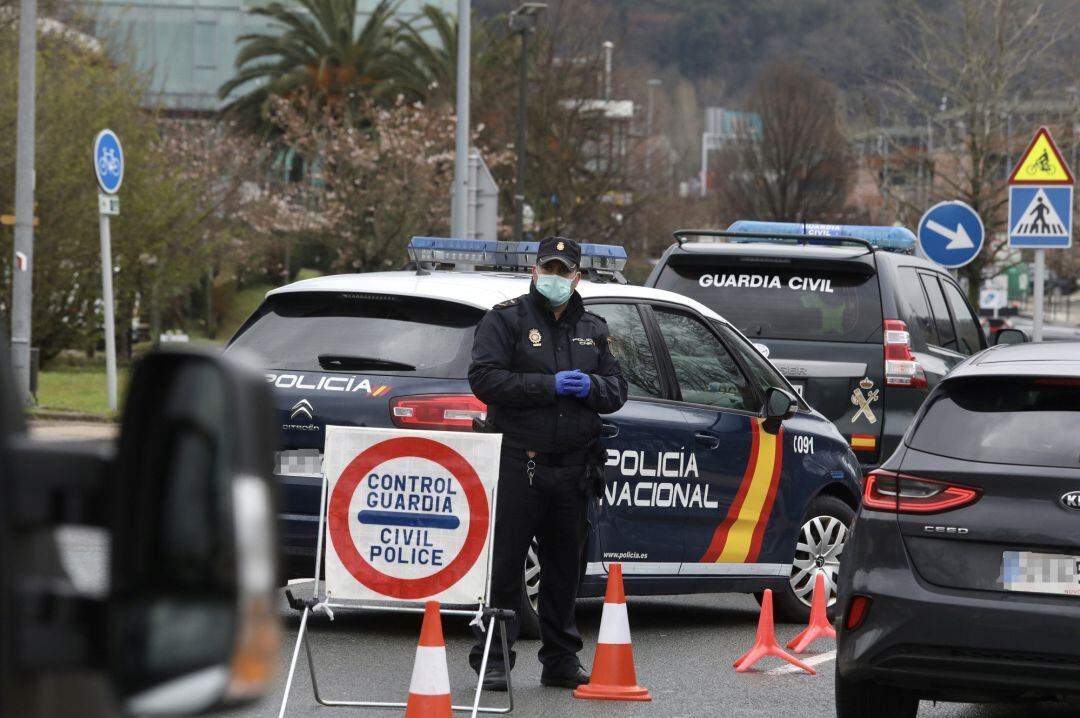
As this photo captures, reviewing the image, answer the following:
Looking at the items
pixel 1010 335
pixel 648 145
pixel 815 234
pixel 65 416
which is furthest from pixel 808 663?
pixel 648 145

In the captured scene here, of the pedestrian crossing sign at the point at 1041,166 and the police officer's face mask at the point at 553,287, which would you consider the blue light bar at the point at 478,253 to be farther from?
the pedestrian crossing sign at the point at 1041,166

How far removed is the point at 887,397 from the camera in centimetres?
1247

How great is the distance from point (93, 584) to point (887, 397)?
10.9m

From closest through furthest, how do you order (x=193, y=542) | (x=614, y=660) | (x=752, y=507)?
(x=193, y=542), (x=614, y=660), (x=752, y=507)

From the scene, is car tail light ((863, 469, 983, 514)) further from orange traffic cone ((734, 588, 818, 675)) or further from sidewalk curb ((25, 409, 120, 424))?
sidewalk curb ((25, 409, 120, 424))

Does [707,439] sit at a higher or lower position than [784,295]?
lower

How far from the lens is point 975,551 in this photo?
6051 millimetres

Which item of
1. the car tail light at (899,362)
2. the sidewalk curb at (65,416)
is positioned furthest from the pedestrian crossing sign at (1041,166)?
the sidewalk curb at (65,416)

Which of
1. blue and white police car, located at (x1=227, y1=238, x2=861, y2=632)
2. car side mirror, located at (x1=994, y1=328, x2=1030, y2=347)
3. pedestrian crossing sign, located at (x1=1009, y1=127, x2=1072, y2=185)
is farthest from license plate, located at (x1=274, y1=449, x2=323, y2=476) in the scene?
pedestrian crossing sign, located at (x1=1009, y1=127, x2=1072, y2=185)

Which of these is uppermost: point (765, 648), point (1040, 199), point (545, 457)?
point (1040, 199)

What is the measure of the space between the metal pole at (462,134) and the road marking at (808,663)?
15.3 m

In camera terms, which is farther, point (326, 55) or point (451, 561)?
point (326, 55)

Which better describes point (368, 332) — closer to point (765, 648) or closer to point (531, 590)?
point (531, 590)

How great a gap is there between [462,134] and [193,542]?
2312 centimetres
